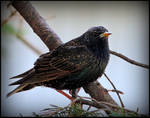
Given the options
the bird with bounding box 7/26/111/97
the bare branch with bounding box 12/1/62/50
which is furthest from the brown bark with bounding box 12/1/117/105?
the bird with bounding box 7/26/111/97

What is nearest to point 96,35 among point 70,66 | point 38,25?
point 70,66

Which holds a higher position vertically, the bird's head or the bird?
the bird's head

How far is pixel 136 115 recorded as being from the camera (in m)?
1.38

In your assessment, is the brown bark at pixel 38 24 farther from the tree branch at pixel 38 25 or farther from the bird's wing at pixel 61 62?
the bird's wing at pixel 61 62

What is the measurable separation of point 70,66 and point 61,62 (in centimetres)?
11

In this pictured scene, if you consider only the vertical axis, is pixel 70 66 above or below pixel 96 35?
below

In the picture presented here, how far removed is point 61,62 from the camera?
2.76 meters

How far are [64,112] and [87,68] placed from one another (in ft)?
3.75

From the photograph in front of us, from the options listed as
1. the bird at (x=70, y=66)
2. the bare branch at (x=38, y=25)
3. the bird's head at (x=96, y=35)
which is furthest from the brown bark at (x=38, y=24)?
the bird's head at (x=96, y=35)

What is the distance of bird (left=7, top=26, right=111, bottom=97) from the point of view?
2.63 m

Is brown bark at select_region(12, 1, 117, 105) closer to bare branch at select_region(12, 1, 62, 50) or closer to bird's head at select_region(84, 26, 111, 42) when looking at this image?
bare branch at select_region(12, 1, 62, 50)

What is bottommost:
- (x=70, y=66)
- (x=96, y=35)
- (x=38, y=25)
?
(x=70, y=66)

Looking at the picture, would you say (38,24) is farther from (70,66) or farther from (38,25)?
(70,66)

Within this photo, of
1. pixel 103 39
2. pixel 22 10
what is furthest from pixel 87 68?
pixel 22 10
